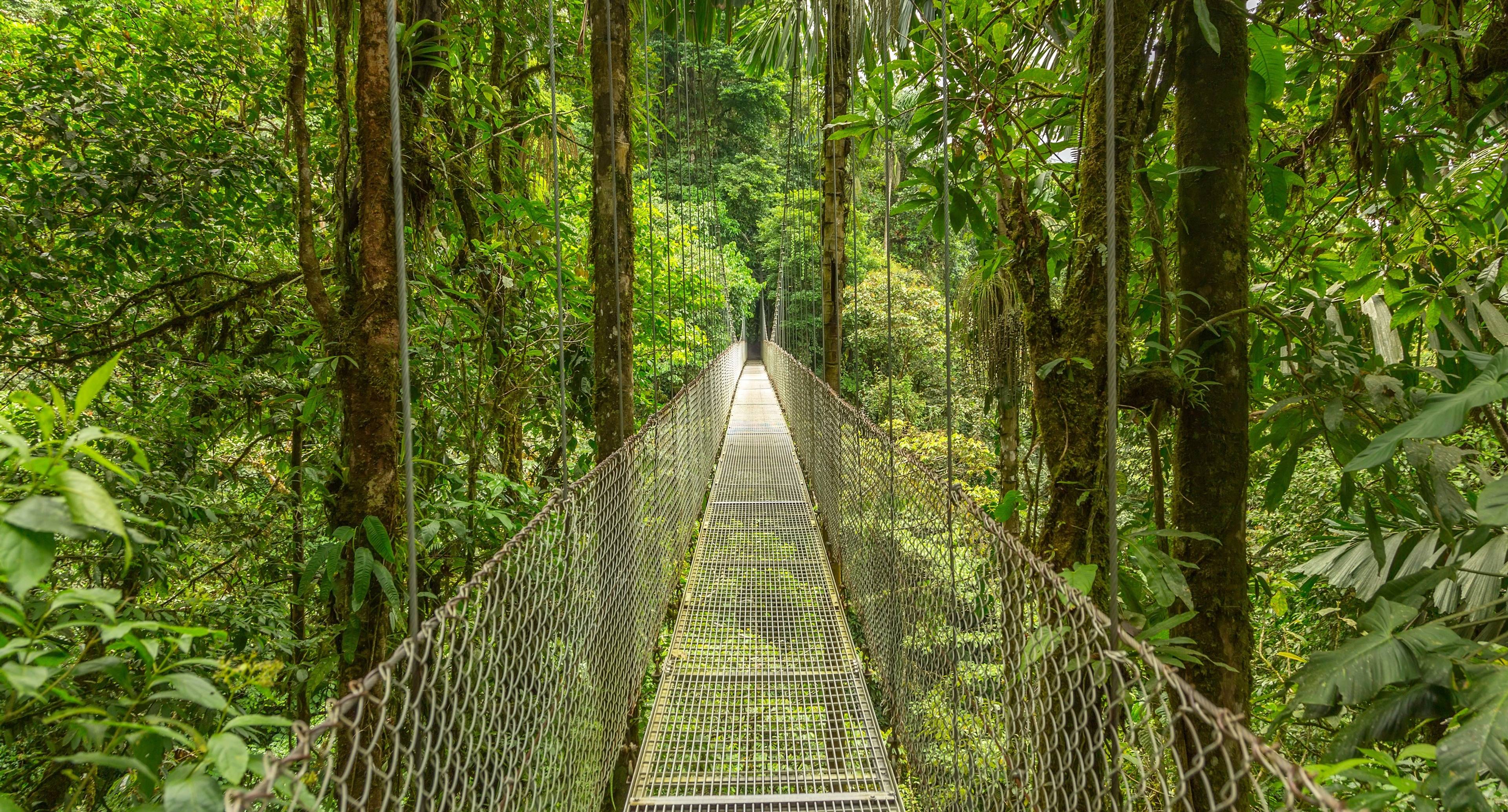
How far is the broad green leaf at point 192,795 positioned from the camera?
0.46m

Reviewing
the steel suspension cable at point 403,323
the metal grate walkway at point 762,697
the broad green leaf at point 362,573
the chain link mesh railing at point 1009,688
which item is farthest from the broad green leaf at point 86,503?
the metal grate walkway at point 762,697

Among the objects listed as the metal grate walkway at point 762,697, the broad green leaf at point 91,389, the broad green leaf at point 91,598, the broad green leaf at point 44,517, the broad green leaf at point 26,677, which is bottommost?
the metal grate walkway at point 762,697

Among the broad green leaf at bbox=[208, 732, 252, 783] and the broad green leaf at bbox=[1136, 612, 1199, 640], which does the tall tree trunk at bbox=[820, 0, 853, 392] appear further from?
the broad green leaf at bbox=[208, 732, 252, 783]

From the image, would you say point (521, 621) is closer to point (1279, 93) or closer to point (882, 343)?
point (1279, 93)

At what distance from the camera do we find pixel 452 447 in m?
2.49

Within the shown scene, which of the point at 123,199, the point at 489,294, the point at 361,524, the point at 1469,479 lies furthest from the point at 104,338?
the point at 1469,479

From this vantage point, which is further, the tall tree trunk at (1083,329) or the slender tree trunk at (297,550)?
the slender tree trunk at (297,550)

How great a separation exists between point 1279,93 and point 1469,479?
7.95ft

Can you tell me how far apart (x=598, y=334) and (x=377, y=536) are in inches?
46.6

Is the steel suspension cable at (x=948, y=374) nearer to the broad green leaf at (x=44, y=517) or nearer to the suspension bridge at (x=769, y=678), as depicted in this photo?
the suspension bridge at (x=769, y=678)

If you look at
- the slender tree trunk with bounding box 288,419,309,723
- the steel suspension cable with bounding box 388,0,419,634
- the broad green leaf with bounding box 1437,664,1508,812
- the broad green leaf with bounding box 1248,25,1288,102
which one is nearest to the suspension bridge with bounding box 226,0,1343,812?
the steel suspension cable with bounding box 388,0,419,634

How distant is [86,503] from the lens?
0.46 meters

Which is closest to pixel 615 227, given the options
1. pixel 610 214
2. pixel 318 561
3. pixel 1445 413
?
pixel 610 214

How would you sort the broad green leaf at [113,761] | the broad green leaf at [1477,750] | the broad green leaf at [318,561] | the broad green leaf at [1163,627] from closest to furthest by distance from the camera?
the broad green leaf at [113,761], the broad green leaf at [1477,750], the broad green leaf at [1163,627], the broad green leaf at [318,561]
